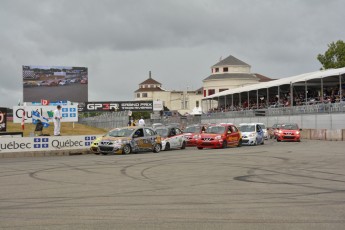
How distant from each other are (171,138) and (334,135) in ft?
50.4

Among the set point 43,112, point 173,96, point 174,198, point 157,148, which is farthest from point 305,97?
point 173,96

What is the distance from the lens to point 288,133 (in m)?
37.6

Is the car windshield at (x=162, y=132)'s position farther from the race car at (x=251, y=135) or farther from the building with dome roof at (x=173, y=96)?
the building with dome roof at (x=173, y=96)

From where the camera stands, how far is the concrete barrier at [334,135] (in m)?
37.8

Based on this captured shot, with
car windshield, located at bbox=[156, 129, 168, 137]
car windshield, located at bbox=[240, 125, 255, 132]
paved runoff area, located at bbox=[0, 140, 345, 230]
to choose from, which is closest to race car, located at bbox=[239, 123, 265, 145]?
car windshield, located at bbox=[240, 125, 255, 132]

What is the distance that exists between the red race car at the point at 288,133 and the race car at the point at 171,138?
10.5 m

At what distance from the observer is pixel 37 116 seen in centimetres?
4409

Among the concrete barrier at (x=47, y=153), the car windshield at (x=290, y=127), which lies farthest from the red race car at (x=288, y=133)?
the concrete barrier at (x=47, y=153)

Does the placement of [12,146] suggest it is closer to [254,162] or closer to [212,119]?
[254,162]

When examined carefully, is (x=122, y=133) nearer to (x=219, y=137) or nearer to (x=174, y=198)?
(x=219, y=137)

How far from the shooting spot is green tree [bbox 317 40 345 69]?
71.7m

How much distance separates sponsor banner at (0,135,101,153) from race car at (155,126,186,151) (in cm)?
395

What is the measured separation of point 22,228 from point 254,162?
1261cm

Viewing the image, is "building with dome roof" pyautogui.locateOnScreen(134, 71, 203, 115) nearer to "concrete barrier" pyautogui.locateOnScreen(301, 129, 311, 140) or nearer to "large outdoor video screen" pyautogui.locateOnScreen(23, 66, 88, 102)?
"large outdoor video screen" pyautogui.locateOnScreen(23, 66, 88, 102)
